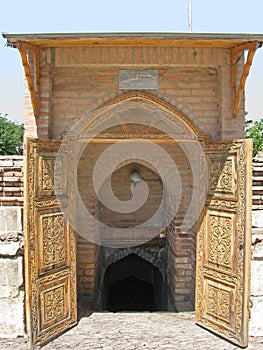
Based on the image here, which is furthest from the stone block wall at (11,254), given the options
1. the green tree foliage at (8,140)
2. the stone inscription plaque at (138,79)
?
the green tree foliage at (8,140)

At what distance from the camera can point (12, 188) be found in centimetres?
433

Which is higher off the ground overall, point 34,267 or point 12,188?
point 12,188

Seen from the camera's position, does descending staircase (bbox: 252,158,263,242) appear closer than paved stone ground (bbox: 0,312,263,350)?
No

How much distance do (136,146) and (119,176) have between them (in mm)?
1433

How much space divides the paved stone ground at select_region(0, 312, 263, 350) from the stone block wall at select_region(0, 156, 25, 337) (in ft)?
0.79

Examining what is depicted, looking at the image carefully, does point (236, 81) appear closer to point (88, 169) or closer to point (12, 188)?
point (88, 169)

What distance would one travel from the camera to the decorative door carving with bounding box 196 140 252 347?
160 inches

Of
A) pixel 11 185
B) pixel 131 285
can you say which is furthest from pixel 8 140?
pixel 11 185

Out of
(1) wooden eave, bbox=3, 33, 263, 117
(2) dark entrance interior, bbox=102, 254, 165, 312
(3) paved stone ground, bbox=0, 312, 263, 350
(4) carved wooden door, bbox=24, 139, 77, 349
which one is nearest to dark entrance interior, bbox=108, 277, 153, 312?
(2) dark entrance interior, bbox=102, 254, 165, 312

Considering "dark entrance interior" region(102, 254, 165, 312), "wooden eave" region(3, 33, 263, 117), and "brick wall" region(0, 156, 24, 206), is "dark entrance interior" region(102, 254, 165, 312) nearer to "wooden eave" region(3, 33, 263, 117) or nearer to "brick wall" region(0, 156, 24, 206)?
"brick wall" region(0, 156, 24, 206)

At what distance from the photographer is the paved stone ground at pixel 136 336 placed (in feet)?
13.8

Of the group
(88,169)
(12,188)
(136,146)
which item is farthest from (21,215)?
(136,146)

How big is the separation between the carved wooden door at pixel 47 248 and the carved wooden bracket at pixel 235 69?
86.7 inches

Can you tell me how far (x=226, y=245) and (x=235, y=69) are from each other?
2.12m
